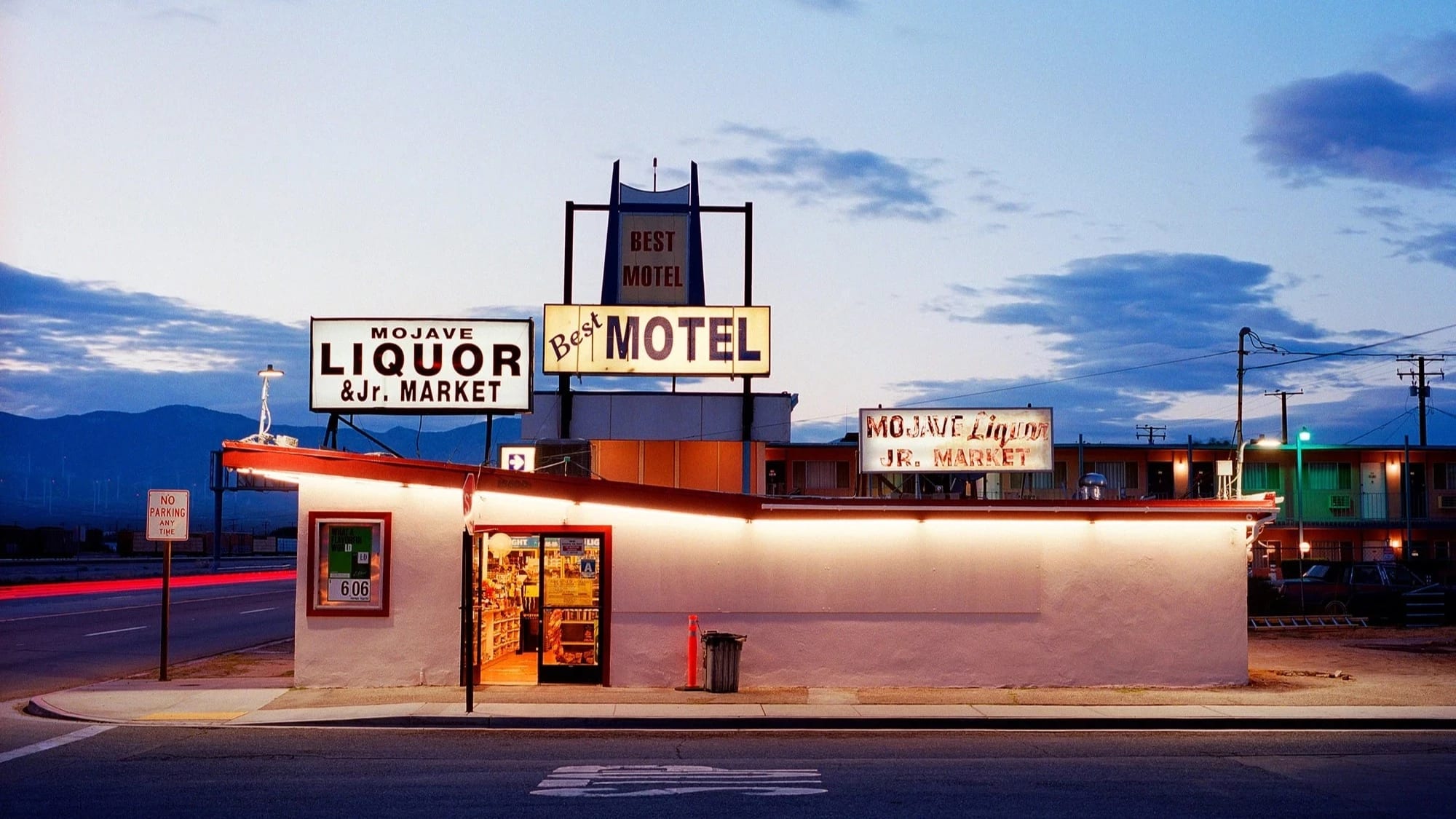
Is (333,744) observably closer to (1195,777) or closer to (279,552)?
(1195,777)

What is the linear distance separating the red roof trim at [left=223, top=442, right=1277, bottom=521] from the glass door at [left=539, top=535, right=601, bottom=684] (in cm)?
83

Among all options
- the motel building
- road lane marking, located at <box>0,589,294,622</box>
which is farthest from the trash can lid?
road lane marking, located at <box>0,589,294,622</box>

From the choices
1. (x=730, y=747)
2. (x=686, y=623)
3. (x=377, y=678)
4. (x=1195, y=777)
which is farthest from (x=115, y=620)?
(x=1195, y=777)

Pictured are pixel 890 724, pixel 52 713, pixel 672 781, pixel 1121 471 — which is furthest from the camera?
pixel 1121 471

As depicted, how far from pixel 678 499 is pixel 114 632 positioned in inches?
668

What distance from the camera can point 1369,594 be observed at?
118 ft

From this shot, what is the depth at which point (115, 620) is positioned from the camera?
3319cm

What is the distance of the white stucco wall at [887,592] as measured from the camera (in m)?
19.3

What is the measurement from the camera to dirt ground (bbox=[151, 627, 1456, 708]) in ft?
59.2

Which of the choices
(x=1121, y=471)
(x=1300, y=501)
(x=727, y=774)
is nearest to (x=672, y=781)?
(x=727, y=774)

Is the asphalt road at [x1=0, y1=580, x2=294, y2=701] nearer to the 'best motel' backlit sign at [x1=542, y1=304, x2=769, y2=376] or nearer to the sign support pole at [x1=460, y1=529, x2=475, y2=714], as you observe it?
the sign support pole at [x1=460, y1=529, x2=475, y2=714]

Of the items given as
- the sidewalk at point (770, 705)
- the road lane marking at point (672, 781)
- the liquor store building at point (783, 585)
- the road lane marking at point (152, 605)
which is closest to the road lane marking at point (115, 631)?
the road lane marking at point (152, 605)

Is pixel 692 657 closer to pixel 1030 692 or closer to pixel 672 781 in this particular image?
pixel 1030 692

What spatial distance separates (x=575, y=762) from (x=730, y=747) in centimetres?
196
